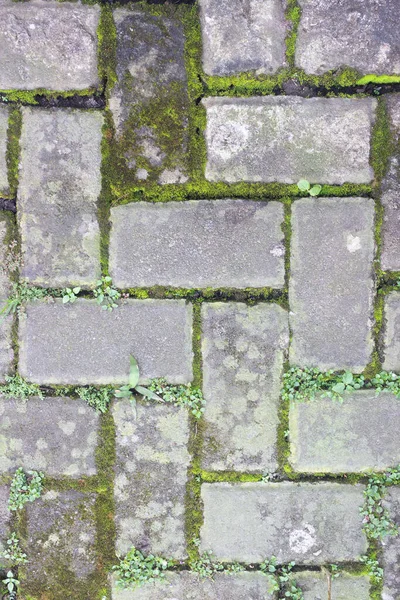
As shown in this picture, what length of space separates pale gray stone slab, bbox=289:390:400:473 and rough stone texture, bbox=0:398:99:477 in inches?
43.4

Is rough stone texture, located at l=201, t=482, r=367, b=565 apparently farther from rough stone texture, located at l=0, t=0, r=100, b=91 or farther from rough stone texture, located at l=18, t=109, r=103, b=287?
rough stone texture, located at l=0, t=0, r=100, b=91

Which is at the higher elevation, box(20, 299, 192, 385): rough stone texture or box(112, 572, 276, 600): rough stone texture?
box(20, 299, 192, 385): rough stone texture

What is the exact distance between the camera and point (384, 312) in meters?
2.69

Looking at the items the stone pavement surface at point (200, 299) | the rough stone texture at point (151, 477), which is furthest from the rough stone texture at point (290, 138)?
the rough stone texture at point (151, 477)

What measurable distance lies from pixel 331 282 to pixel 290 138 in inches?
30.7

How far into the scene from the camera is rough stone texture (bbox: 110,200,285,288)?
267 centimetres

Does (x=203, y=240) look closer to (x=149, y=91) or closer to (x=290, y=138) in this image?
(x=290, y=138)

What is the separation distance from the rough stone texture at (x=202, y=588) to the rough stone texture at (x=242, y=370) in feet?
2.39

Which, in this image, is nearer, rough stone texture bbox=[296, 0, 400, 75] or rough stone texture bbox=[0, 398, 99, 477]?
rough stone texture bbox=[296, 0, 400, 75]

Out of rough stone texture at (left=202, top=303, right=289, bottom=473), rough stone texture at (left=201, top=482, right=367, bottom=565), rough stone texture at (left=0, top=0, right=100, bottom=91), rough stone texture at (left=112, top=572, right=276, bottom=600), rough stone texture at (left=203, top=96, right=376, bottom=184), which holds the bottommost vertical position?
rough stone texture at (left=112, top=572, right=276, bottom=600)

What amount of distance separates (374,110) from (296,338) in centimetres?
126

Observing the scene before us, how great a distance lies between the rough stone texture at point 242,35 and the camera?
102 inches

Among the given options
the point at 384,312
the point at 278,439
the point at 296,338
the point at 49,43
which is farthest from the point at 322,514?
the point at 49,43

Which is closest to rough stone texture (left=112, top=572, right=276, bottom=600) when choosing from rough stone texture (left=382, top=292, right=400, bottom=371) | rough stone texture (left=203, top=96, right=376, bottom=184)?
rough stone texture (left=382, top=292, right=400, bottom=371)
